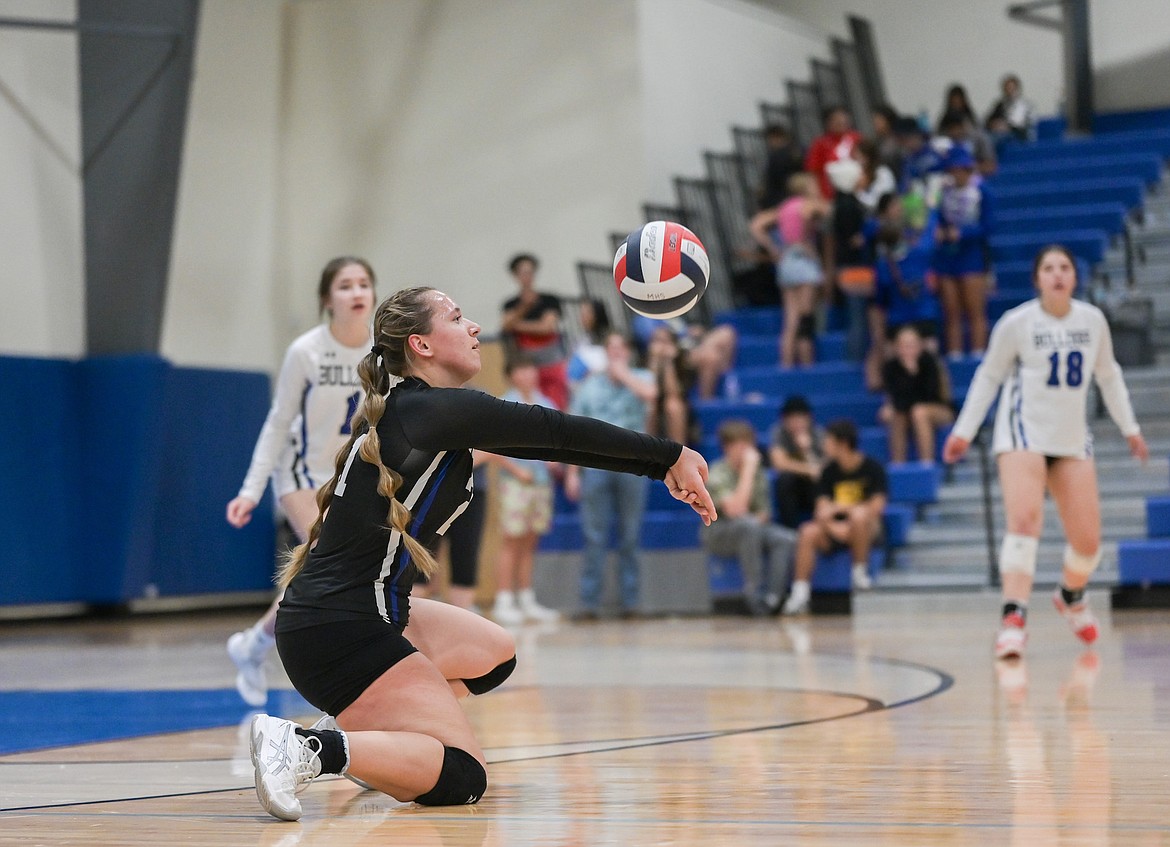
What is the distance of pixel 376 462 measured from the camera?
4.10 m

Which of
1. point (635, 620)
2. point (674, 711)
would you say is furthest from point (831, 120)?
point (674, 711)

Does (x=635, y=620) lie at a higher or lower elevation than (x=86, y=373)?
lower

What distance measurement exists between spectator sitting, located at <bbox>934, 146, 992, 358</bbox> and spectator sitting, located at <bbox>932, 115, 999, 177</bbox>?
23.1 inches

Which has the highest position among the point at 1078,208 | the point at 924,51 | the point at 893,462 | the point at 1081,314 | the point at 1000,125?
the point at 924,51

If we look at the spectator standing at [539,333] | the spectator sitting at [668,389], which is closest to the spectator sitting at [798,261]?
the spectator sitting at [668,389]

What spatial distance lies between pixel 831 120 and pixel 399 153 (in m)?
4.48

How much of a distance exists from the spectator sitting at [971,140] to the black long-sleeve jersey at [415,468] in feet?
35.6

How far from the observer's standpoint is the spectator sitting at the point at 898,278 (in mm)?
13852

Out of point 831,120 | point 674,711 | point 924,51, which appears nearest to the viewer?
point 674,711

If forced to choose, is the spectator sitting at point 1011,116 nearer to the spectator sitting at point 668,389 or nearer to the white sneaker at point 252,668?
the spectator sitting at point 668,389

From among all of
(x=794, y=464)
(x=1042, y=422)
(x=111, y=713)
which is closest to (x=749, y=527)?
(x=794, y=464)

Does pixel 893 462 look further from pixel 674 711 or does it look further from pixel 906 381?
pixel 674 711

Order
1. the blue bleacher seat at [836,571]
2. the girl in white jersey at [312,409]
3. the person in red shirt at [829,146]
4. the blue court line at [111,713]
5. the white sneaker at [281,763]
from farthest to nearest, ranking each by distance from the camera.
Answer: the person in red shirt at [829,146]
the blue bleacher seat at [836,571]
the girl in white jersey at [312,409]
the blue court line at [111,713]
the white sneaker at [281,763]

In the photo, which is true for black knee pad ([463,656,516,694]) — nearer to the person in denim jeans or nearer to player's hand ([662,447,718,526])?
player's hand ([662,447,718,526])
